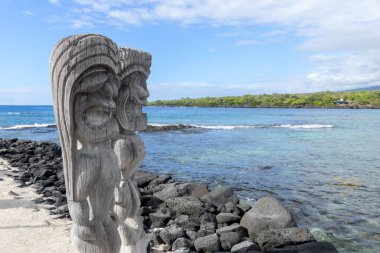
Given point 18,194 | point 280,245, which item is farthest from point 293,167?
point 18,194

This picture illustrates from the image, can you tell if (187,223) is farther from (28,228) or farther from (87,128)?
(87,128)

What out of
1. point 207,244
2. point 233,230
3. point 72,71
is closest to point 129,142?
point 72,71

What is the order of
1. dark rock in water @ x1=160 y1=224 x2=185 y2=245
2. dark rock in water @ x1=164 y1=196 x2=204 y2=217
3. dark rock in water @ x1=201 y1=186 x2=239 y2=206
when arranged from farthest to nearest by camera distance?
dark rock in water @ x1=201 y1=186 x2=239 y2=206 < dark rock in water @ x1=164 y1=196 x2=204 y2=217 < dark rock in water @ x1=160 y1=224 x2=185 y2=245

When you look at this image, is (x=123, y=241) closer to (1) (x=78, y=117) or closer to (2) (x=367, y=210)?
(1) (x=78, y=117)

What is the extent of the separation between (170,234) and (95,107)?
4289mm

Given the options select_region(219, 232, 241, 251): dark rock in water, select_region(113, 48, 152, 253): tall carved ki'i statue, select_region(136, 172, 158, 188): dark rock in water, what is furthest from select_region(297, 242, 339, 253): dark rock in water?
select_region(136, 172, 158, 188): dark rock in water

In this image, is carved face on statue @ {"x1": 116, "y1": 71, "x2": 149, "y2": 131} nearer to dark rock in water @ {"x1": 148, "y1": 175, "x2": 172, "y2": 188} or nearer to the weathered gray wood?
the weathered gray wood

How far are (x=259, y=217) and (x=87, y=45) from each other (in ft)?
20.4

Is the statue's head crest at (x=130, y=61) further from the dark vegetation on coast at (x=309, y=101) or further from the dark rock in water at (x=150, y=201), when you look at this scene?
the dark vegetation on coast at (x=309, y=101)

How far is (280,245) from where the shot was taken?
7.38 metres

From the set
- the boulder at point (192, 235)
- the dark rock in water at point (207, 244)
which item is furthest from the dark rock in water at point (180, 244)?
the boulder at point (192, 235)

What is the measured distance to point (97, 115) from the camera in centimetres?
382

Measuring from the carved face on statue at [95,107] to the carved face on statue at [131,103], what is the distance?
1053mm

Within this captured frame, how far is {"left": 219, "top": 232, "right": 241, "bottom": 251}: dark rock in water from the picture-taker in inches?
285
